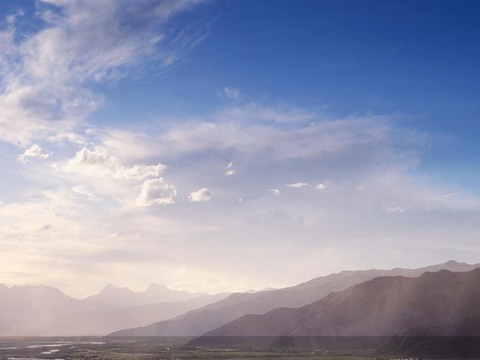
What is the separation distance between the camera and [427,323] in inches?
7800

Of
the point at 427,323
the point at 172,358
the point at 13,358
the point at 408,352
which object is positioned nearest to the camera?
the point at 408,352

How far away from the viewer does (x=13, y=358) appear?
18112 centimetres

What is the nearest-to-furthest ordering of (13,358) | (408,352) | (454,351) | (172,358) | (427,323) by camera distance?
(454,351), (408,352), (172,358), (13,358), (427,323)

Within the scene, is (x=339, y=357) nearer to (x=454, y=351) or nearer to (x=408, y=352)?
(x=408, y=352)

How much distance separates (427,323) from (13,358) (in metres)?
150

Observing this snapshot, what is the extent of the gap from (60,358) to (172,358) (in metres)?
41.4

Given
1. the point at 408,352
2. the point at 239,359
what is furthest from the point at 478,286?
the point at 239,359

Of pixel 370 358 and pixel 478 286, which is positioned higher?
pixel 478 286

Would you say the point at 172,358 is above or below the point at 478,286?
below

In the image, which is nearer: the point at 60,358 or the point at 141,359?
the point at 141,359

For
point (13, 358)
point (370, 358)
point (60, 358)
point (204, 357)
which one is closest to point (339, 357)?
point (370, 358)

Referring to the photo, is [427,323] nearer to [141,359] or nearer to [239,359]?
[239,359]

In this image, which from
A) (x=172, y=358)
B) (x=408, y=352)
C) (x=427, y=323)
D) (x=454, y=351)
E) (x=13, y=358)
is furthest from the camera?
(x=427, y=323)

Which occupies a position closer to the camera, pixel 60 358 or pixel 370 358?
pixel 370 358
